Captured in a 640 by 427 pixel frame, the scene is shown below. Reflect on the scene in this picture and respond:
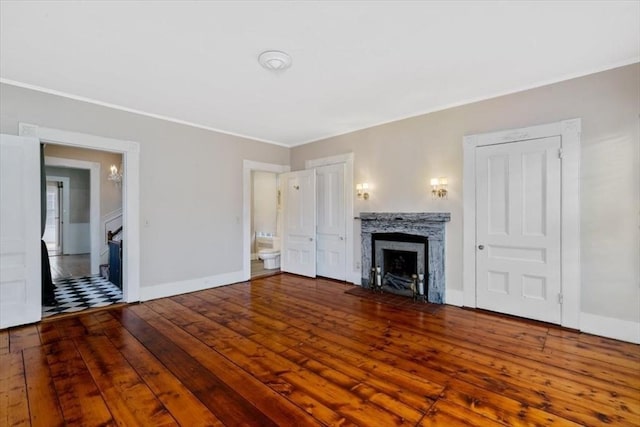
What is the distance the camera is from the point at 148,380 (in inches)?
89.1

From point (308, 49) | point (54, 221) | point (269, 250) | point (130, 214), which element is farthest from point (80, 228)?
point (308, 49)

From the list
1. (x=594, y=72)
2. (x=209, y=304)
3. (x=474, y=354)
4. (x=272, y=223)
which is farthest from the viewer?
(x=272, y=223)

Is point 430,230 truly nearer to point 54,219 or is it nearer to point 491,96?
point 491,96

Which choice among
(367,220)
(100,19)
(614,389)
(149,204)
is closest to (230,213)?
(149,204)

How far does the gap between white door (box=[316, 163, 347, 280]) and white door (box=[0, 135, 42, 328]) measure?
4.03 meters

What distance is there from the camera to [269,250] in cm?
708

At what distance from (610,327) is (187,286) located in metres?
5.38

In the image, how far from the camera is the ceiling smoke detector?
8.77 feet

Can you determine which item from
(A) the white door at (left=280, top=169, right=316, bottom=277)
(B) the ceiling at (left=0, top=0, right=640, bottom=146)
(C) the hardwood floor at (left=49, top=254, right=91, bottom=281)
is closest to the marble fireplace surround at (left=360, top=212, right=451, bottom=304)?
(A) the white door at (left=280, top=169, right=316, bottom=277)

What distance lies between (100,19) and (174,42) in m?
0.50

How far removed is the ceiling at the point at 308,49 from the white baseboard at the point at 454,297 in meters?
2.57

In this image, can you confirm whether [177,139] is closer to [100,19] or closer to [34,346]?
[100,19]

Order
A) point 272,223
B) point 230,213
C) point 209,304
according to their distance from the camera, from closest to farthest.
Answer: point 209,304
point 230,213
point 272,223

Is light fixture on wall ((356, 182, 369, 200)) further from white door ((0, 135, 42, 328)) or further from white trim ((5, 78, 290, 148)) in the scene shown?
white door ((0, 135, 42, 328))
